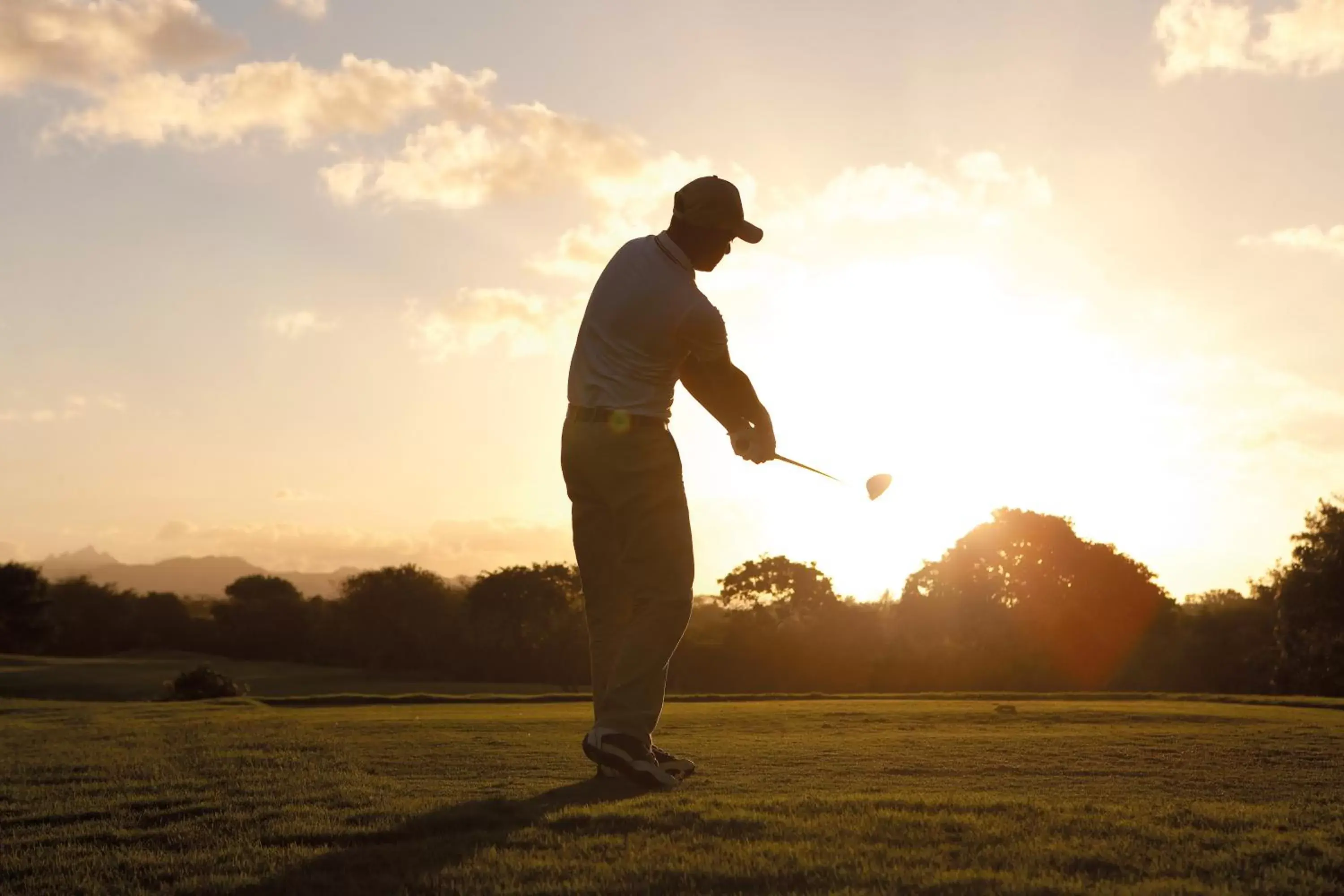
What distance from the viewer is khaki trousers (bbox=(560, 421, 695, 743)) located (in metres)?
6.36

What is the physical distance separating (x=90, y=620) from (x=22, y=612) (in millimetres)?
5356

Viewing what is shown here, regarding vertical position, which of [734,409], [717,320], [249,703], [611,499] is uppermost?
[717,320]

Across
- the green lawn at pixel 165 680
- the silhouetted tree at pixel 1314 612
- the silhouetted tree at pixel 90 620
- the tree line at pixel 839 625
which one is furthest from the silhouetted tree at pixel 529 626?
the silhouetted tree at pixel 1314 612

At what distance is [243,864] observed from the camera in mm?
4141

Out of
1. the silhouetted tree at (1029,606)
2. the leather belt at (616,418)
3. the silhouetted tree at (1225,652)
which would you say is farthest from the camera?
the silhouetted tree at (1029,606)

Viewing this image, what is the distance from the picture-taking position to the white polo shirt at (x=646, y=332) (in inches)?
254

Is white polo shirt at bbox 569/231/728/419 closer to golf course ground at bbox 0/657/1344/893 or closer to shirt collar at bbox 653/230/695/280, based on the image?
shirt collar at bbox 653/230/695/280

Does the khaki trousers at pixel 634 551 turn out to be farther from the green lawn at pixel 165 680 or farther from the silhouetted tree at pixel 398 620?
the silhouetted tree at pixel 398 620

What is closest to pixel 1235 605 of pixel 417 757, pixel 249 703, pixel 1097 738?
pixel 249 703

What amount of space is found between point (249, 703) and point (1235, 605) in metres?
58.2

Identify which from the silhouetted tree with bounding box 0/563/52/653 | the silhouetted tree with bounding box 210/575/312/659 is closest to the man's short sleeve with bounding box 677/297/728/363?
the silhouetted tree with bounding box 210/575/312/659

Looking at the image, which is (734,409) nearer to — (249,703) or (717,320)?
(717,320)

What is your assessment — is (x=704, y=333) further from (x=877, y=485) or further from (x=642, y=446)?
(x=877, y=485)

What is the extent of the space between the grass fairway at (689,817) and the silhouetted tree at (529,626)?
207 feet
